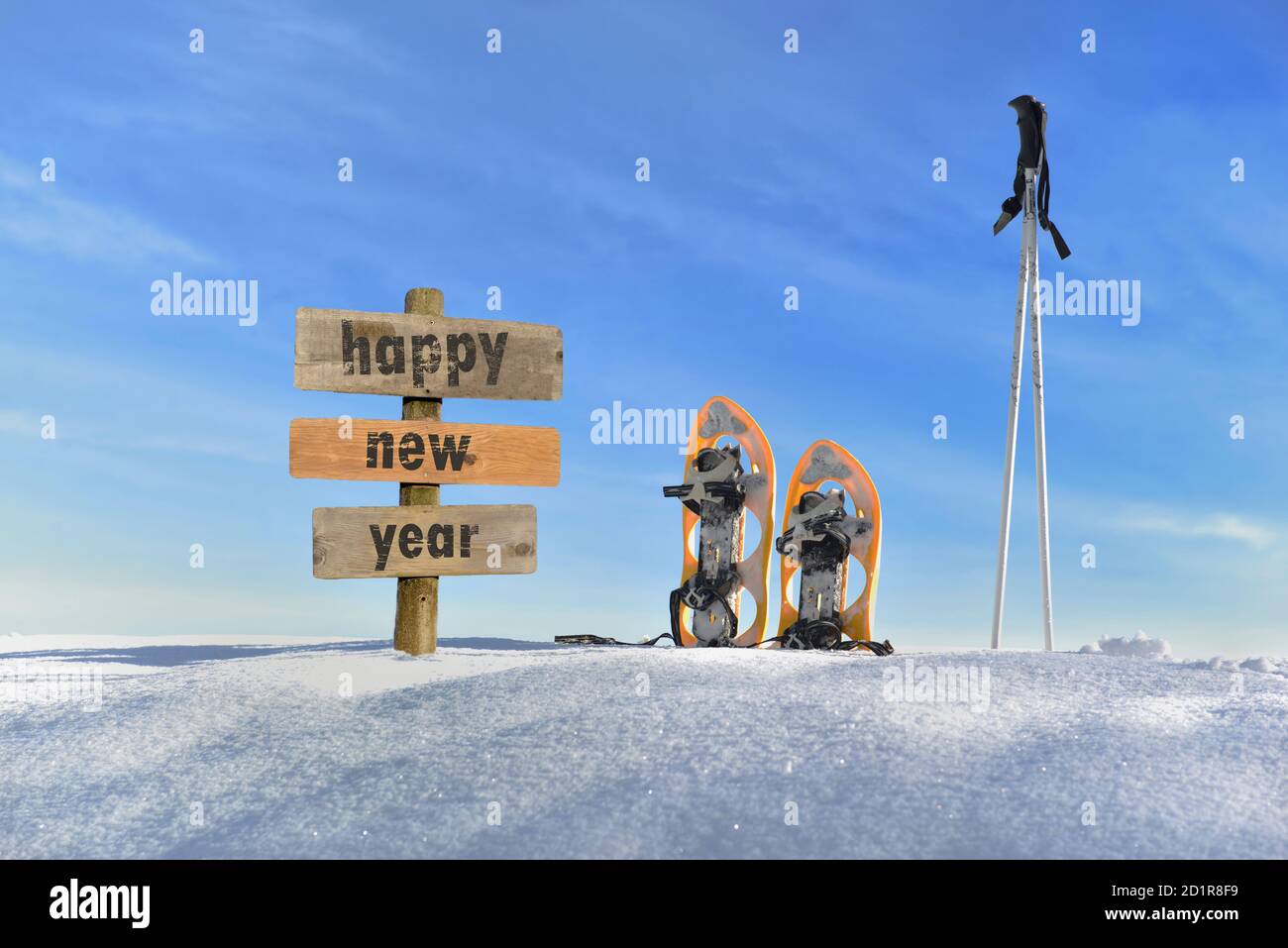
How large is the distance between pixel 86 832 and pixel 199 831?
579 mm

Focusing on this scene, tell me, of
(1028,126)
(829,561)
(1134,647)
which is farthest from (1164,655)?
(1028,126)

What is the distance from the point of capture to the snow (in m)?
3.51

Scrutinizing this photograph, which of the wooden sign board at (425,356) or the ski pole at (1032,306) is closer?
the wooden sign board at (425,356)

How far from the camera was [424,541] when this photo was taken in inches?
277

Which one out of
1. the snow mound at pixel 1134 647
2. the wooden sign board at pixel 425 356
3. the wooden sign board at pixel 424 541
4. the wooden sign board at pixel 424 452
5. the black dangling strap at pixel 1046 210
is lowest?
the snow mound at pixel 1134 647

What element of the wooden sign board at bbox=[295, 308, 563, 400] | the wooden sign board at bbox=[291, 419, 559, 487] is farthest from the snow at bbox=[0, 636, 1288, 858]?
the wooden sign board at bbox=[295, 308, 563, 400]

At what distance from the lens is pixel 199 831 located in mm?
4027

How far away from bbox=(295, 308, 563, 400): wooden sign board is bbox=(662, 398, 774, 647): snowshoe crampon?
176 centimetres

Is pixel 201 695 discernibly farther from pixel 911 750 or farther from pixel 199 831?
pixel 911 750

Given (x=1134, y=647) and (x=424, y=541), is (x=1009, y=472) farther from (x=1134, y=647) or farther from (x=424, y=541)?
(x=424, y=541)

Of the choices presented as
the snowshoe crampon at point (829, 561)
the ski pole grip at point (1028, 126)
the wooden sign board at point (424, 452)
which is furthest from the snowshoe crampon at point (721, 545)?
the ski pole grip at point (1028, 126)

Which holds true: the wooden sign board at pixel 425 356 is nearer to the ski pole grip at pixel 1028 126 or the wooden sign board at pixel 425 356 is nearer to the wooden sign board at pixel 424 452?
the wooden sign board at pixel 424 452

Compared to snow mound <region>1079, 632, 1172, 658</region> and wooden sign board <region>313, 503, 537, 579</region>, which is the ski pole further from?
wooden sign board <region>313, 503, 537, 579</region>

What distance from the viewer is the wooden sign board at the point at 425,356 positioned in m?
A: 6.96
